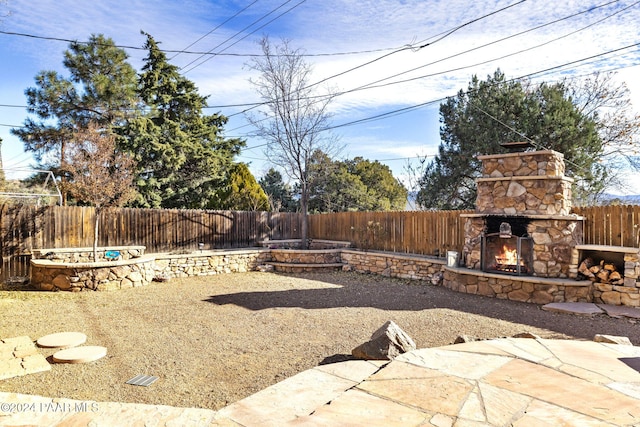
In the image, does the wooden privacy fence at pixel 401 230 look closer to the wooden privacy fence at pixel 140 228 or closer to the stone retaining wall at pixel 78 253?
the wooden privacy fence at pixel 140 228

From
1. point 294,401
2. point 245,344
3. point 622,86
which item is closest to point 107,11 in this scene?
point 245,344

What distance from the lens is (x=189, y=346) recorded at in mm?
4914

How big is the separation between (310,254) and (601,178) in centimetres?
1119

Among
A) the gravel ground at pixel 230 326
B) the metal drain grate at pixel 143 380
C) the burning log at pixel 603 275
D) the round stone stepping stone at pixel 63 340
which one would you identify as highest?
the burning log at pixel 603 275

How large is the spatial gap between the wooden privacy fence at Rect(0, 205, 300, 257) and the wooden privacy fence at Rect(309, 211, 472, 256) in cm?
245

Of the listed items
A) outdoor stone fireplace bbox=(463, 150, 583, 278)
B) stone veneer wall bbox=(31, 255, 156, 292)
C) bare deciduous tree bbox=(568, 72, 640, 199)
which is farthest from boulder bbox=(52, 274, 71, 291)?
bare deciduous tree bbox=(568, 72, 640, 199)

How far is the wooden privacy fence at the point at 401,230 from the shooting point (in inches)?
395

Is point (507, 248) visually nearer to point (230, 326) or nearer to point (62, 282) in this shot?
point (230, 326)

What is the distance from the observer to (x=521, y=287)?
7.60 metres

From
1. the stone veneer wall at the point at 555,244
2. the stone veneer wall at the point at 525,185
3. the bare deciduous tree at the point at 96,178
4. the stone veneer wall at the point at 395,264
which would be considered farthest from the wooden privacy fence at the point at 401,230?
the bare deciduous tree at the point at 96,178

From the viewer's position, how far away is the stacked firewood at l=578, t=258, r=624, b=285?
22.8ft

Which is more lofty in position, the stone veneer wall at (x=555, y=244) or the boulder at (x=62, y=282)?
the stone veneer wall at (x=555, y=244)

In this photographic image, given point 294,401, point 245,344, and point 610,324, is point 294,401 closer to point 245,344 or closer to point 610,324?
point 245,344

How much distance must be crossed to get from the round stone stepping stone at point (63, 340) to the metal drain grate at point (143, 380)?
1.60 metres
